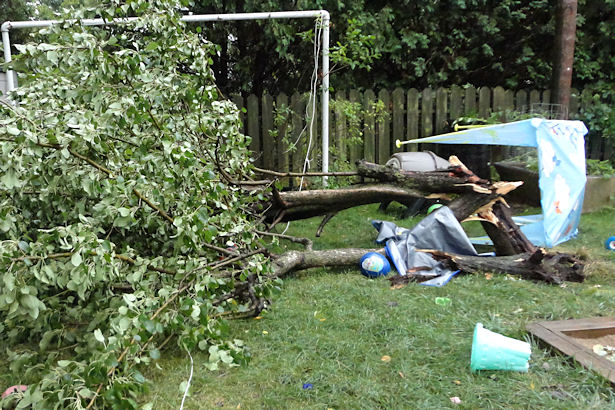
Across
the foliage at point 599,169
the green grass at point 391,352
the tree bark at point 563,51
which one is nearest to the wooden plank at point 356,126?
the tree bark at point 563,51

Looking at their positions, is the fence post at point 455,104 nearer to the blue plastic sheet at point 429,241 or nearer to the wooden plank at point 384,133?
the wooden plank at point 384,133

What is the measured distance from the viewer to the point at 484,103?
26.2 feet

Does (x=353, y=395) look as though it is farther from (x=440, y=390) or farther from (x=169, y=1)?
(x=169, y=1)

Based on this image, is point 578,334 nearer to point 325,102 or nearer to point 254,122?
point 325,102

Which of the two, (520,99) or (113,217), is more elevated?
(520,99)

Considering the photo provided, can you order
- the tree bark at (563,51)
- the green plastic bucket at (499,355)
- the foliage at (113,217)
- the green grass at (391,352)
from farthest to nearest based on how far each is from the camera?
the tree bark at (563,51) < the green plastic bucket at (499,355) < the green grass at (391,352) < the foliage at (113,217)

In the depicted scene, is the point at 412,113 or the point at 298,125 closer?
the point at 298,125

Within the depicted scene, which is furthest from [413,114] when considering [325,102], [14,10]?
[14,10]

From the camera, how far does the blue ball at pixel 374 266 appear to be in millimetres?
3809

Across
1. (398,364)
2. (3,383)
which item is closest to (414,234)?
(398,364)

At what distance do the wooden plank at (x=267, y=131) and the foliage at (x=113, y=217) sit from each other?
3841 mm

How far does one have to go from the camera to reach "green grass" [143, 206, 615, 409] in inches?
83.7

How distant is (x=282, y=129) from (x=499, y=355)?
556 centimetres

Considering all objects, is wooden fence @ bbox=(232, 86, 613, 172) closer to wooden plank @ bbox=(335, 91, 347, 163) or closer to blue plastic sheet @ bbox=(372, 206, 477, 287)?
wooden plank @ bbox=(335, 91, 347, 163)
